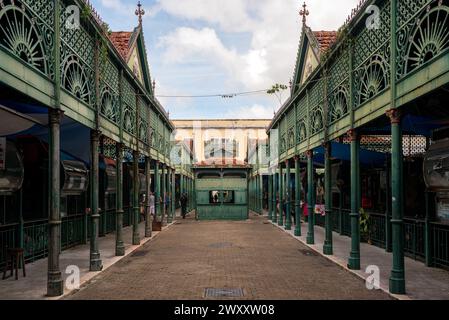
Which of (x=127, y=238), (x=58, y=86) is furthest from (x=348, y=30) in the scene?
(x=127, y=238)

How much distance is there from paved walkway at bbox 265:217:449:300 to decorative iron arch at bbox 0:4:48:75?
25.1ft

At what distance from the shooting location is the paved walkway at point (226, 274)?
9.65 m

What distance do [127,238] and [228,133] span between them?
2214 inches

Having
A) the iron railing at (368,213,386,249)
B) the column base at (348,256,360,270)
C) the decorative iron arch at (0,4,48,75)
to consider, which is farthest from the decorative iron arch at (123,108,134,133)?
the iron railing at (368,213,386,249)

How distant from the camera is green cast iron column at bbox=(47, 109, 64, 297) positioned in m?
9.30

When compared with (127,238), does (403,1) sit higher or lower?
higher

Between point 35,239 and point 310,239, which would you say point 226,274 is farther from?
point 310,239

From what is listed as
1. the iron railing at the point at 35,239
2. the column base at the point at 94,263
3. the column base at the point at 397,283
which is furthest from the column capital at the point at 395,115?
the iron railing at the point at 35,239

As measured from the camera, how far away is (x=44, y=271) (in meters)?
12.1

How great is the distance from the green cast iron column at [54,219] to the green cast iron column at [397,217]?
246 inches

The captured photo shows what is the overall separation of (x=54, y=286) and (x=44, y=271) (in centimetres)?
310

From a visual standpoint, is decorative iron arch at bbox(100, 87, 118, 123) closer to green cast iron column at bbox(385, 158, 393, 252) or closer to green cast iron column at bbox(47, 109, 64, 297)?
green cast iron column at bbox(47, 109, 64, 297)
